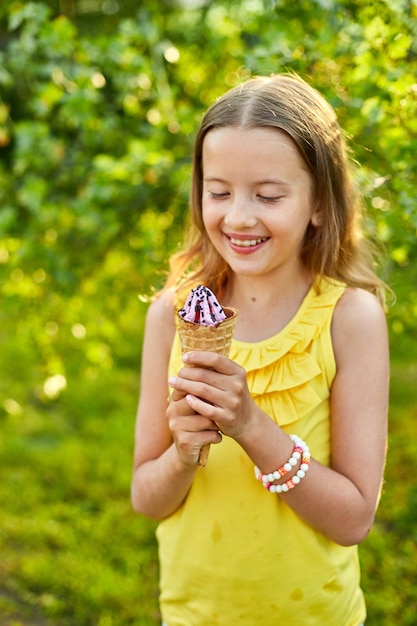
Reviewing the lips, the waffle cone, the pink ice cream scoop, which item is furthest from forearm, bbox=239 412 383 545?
the lips

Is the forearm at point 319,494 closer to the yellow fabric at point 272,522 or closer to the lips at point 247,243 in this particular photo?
the yellow fabric at point 272,522

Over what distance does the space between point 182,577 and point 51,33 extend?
229 centimetres

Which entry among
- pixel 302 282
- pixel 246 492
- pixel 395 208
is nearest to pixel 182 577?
pixel 246 492

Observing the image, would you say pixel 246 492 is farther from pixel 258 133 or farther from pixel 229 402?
pixel 258 133

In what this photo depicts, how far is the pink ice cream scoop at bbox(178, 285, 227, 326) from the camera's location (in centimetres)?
169

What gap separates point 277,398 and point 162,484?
385 mm

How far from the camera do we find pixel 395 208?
257 centimetres

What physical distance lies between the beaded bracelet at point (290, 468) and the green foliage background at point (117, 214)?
1.00 metres

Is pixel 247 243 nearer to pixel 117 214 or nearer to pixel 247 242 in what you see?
pixel 247 242

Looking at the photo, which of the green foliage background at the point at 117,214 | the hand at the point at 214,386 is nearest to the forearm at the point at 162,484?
the hand at the point at 214,386

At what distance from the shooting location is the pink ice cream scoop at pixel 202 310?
66.6 inches

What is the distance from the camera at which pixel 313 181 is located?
194 cm

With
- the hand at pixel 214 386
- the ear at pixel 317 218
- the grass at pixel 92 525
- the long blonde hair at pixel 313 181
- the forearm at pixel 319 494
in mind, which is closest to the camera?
the hand at pixel 214 386

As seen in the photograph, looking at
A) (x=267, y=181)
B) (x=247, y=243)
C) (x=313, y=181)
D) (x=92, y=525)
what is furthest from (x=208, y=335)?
(x=92, y=525)
